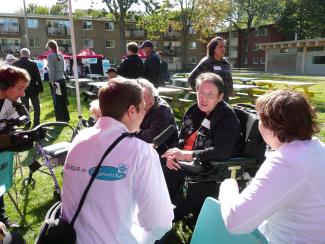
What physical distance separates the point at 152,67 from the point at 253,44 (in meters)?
43.8

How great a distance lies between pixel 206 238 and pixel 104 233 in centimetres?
60

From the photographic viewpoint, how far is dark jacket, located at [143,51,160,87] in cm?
653

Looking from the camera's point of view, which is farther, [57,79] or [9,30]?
[9,30]

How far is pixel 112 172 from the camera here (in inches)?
58.1

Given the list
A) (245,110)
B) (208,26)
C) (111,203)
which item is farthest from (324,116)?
(208,26)

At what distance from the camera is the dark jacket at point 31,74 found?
7.02 meters

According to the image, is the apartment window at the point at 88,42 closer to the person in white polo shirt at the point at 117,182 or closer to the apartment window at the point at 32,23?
the apartment window at the point at 32,23

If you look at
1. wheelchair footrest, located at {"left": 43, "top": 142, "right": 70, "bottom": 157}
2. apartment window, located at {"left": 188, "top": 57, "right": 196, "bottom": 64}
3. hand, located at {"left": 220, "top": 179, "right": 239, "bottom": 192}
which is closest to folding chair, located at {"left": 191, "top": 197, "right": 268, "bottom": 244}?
hand, located at {"left": 220, "top": 179, "right": 239, "bottom": 192}

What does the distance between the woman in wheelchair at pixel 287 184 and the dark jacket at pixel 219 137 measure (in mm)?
1125

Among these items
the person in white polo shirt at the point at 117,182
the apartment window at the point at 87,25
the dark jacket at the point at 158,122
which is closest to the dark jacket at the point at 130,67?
the dark jacket at the point at 158,122

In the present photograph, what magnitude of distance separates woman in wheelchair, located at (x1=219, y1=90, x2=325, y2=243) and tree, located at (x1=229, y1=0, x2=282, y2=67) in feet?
144

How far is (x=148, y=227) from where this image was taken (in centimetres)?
156

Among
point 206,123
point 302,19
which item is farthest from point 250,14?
point 206,123

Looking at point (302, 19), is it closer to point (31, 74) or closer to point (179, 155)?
point (31, 74)
